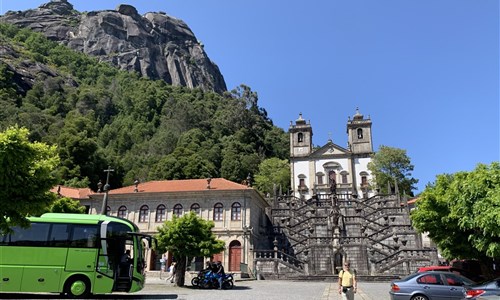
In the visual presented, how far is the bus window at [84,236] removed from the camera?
1332 centimetres

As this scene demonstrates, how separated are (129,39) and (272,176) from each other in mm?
84241

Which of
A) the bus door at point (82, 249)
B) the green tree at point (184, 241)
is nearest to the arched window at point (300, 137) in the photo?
the green tree at point (184, 241)

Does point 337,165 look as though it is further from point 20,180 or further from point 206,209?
point 20,180

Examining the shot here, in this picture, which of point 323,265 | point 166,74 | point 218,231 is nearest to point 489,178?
point 323,265

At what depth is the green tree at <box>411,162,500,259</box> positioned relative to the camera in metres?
14.2

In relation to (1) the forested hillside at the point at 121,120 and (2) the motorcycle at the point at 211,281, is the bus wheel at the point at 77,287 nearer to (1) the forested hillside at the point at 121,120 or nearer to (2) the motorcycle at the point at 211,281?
(2) the motorcycle at the point at 211,281

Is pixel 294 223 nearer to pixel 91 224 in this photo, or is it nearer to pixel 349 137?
pixel 91 224

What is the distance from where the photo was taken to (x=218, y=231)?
30.5m

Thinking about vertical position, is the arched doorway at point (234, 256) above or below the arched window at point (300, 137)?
below

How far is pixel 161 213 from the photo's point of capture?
32062 mm

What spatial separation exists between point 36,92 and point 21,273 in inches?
2992

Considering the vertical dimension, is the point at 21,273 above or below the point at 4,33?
below

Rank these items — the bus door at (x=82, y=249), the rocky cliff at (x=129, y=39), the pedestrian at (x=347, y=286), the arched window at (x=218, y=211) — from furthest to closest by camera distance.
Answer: the rocky cliff at (x=129, y=39), the arched window at (x=218, y=211), the bus door at (x=82, y=249), the pedestrian at (x=347, y=286)

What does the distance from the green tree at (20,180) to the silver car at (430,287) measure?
11832mm
